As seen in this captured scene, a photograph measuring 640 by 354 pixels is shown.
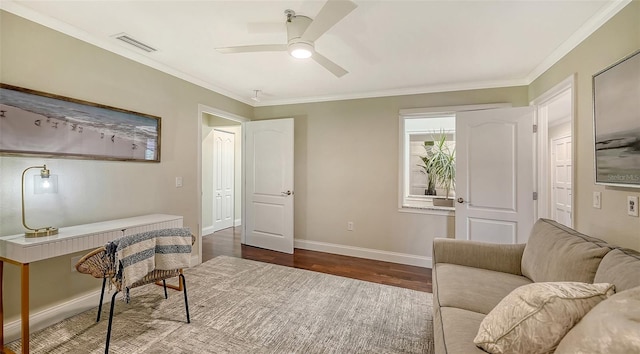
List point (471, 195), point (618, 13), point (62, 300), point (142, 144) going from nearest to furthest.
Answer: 1. point (618, 13)
2. point (62, 300)
3. point (142, 144)
4. point (471, 195)

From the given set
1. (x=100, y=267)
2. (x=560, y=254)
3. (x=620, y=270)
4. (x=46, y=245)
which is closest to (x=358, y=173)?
(x=560, y=254)

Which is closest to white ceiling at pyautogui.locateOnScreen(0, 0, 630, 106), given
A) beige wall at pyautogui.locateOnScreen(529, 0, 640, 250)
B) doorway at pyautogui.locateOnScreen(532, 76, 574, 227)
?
beige wall at pyautogui.locateOnScreen(529, 0, 640, 250)

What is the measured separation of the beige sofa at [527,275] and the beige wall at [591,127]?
0.33 m

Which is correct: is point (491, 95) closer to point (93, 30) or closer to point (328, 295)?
point (328, 295)

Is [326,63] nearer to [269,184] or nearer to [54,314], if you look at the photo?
[269,184]

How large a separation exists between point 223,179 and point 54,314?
3.71 m

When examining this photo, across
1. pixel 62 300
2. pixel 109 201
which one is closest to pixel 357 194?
pixel 109 201

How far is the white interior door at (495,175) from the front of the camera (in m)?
2.87

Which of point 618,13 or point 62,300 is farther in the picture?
point 62,300

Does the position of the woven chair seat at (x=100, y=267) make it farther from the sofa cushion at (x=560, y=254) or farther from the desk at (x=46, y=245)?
the sofa cushion at (x=560, y=254)

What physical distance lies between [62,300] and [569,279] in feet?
11.5

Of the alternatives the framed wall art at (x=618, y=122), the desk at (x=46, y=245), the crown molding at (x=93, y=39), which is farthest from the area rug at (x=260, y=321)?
the crown molding at (x=93, y=39)

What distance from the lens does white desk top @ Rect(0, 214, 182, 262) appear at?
1.70 metres

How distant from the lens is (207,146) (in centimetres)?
519
